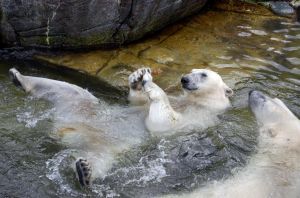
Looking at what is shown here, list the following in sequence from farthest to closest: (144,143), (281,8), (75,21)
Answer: (281,8)
(75,21)
(144,143)

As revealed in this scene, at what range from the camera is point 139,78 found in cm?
657

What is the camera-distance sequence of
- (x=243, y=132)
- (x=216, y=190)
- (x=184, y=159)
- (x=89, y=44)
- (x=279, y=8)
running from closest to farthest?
(x=216, y=190) < (x=184, y=159) < (x=243, y=132) < (x=89, y=44) < (x=279, y=8)

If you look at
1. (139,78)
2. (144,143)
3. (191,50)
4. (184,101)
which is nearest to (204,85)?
(184,101)

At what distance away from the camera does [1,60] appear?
776cm

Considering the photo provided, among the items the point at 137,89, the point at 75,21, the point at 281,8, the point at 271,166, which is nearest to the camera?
the point at 271,166

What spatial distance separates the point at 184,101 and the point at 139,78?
2.08ft

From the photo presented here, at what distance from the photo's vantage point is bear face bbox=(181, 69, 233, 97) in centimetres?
663

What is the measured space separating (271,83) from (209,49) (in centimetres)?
123

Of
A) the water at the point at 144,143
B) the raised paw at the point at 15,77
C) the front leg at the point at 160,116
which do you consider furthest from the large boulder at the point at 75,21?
the front leg at the point at 160,116

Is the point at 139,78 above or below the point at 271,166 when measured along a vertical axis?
above

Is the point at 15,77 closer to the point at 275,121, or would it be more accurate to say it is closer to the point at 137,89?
the point at 137,89

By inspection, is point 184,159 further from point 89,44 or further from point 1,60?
point 1,60

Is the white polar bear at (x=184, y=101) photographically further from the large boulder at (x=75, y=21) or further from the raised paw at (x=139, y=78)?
the large boulder at (x=75, y=21)

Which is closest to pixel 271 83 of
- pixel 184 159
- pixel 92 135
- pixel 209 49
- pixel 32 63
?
pixel 209 49
